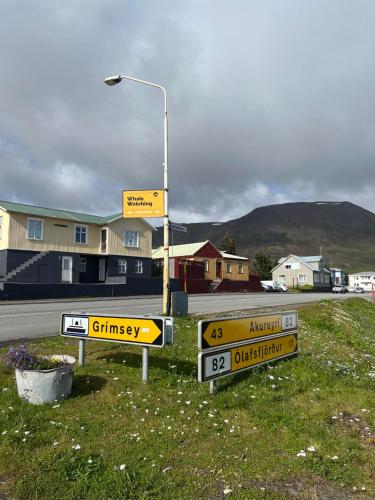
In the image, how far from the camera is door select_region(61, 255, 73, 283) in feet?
129

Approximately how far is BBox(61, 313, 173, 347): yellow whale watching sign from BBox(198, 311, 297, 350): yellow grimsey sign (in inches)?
23.6

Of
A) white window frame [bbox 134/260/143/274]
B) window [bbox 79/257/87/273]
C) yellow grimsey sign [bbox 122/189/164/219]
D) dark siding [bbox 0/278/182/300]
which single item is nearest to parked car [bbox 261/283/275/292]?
dark siding [bbox 0/278/182/300]

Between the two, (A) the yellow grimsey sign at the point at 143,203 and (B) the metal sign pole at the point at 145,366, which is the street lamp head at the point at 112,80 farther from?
(B) the metal sign pole at the point at 145,366

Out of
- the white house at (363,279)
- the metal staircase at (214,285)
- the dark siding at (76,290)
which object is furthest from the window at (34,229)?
the white house at (363,279)

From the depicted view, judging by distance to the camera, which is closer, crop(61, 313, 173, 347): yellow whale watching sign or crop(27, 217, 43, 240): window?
crop(61, 313, 173, 347): yellow whale watching sign

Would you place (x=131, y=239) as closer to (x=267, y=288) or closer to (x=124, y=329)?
(x=267, y=288)

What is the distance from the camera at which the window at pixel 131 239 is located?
4506 cm

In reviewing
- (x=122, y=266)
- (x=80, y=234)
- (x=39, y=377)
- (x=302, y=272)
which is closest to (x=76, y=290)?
(x=80, y=234)

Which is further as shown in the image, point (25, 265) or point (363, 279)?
point (363, 279)

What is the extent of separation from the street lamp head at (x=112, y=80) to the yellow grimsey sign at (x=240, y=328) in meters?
8.92

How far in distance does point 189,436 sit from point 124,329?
2.18m

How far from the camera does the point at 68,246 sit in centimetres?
4044

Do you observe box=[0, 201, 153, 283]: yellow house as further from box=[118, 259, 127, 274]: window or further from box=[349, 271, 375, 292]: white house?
box=[349, 271, 375, 292]: white house

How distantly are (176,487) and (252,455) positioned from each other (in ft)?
3.09
